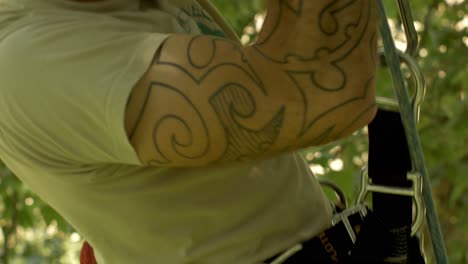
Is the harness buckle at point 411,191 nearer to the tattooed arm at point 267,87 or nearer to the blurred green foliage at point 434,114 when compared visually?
the tattooed arm at point 267,87

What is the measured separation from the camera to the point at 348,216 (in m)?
1.51

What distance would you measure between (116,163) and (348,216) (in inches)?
15.2

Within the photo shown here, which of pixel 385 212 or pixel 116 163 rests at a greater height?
pixel 116 163

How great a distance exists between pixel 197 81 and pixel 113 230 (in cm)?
36

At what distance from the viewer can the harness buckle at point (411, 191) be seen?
4.40 feet

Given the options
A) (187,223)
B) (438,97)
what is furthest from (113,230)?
(438,97)

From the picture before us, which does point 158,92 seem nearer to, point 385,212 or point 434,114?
point 385,212

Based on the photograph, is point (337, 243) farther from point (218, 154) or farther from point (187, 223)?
point (218, 154)

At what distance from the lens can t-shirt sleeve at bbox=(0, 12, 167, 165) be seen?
46.6 inches

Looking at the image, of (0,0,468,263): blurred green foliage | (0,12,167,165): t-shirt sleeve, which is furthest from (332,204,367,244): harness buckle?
(0,0,468,263): blurred green foliage

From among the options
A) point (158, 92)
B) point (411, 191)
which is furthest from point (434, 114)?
point (158, 92)

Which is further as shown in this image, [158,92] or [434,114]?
[434,114]

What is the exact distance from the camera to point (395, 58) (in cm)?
124

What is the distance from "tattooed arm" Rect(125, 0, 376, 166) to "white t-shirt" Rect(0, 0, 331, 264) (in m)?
0.03
